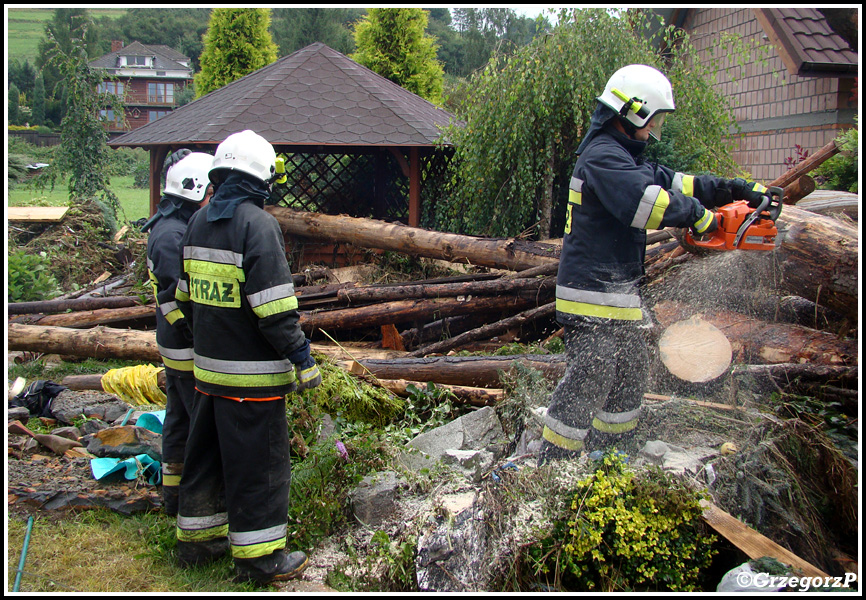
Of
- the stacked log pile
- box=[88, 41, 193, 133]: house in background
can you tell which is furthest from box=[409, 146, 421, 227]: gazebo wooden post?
box=[88, 41, 193, 133]: house in background

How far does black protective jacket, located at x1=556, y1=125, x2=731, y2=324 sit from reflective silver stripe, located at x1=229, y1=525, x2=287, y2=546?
1919mm

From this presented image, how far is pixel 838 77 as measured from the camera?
878 centimetres

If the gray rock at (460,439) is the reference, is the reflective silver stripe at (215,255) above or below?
above

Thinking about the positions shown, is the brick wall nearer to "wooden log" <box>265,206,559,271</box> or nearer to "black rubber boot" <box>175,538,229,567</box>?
"wooden log" <box>265,206,559,271</box>

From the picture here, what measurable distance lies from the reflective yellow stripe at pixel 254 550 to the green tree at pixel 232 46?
1770 cm

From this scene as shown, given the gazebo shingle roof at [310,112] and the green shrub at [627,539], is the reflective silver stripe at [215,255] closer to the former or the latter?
the green shrub at [627,539]

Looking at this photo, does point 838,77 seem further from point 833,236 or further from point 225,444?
point 225,444

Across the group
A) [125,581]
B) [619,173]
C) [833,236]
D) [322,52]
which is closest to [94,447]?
[125,581]

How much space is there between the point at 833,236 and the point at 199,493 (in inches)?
164

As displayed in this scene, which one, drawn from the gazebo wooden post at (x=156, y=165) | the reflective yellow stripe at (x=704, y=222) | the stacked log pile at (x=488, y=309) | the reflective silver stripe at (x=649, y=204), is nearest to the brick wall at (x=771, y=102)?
the stacked log pile at (x=488, y=309)

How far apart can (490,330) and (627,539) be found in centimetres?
341

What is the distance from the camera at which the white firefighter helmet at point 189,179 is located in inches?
154

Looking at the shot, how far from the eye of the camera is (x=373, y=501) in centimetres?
348

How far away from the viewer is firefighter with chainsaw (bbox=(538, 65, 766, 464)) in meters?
3.37
